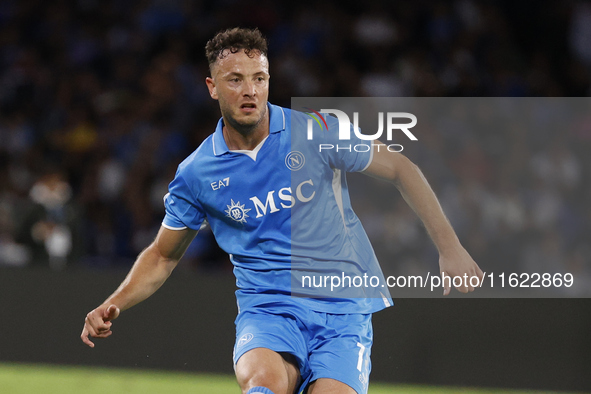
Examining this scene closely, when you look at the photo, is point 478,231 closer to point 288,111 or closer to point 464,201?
point 464,201

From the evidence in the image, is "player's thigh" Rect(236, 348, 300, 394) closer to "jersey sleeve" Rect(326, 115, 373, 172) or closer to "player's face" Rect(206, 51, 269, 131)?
"jersey sleeve" Rect(326, 115, 373, 172)

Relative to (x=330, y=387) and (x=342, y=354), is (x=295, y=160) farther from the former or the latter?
(x=330, y=387)

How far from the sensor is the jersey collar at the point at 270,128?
3.92 m

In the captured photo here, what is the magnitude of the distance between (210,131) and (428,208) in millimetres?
6045

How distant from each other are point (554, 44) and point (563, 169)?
323 cm

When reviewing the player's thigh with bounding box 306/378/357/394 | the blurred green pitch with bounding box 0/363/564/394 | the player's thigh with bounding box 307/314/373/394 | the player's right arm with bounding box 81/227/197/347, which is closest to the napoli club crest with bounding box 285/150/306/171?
the player's right arm with bounding box 81/227/197/347

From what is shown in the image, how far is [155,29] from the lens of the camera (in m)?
10.9

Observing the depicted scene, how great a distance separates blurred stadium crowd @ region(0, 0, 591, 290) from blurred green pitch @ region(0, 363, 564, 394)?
1058mm

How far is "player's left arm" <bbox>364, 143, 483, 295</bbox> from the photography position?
3.59 metres

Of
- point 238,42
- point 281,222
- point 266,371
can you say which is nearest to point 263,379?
point 266,371

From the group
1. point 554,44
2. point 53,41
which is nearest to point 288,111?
point 554,44

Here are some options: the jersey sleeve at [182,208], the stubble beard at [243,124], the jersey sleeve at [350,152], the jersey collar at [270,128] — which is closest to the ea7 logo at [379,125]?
the jersey sleeve at [350,152]

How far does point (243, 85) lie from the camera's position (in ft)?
12.3

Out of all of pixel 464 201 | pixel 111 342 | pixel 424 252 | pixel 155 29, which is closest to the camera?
pixel 424 252
